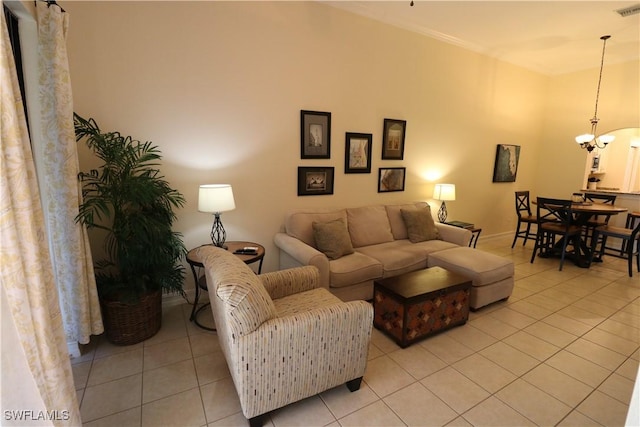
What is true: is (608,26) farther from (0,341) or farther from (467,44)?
(0,341)

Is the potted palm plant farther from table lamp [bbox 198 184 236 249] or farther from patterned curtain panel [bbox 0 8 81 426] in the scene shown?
patterned curtain panel [bbox 0 8 81 426]

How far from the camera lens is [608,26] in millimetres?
3828

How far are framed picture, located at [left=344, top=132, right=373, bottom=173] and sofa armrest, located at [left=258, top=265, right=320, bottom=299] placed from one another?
5.81 ft

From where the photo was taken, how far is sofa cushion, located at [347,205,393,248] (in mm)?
3600

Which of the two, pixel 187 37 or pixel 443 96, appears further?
pixel 443 96

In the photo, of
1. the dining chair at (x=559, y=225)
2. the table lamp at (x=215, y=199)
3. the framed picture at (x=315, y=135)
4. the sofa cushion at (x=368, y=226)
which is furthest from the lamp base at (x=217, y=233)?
the dining chair at (x=559, y=225)

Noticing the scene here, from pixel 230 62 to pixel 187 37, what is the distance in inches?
16.1

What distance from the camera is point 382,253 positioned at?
10.9 feet

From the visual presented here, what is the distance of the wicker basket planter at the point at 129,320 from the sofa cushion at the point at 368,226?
2136mm

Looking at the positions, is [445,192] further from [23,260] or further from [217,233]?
[23,260]

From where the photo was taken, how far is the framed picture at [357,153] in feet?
12.4

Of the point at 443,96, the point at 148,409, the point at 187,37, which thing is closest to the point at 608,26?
the point at 443,96

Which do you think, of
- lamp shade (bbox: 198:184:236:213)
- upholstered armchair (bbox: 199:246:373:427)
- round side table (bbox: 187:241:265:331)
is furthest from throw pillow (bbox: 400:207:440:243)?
lamp shade (bbox: 198:184:236:213)

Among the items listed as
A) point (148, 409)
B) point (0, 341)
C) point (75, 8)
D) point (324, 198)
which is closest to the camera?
point (0, 341)
